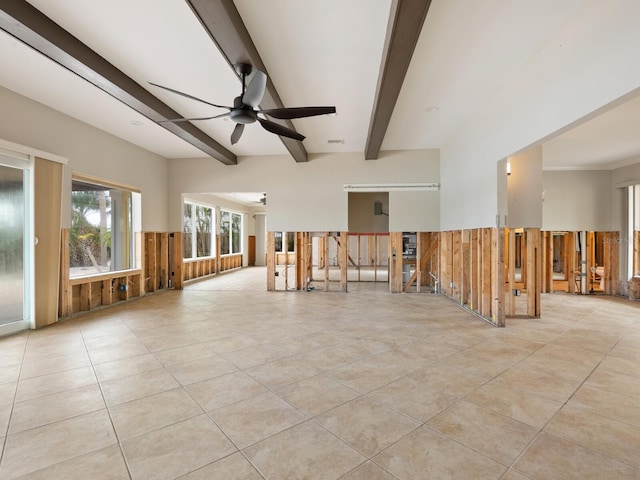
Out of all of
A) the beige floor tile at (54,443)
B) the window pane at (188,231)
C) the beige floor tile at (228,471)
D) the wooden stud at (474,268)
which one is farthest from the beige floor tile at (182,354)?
the window pane at (188,231)

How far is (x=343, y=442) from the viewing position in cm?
201

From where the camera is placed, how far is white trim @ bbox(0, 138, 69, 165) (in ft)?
13.2

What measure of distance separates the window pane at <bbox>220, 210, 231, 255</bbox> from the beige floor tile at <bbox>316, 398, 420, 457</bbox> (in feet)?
34.9

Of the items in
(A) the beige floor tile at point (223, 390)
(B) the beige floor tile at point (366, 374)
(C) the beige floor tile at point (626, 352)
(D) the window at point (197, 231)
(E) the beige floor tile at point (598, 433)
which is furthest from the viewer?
(D) the window at point (197, 231)

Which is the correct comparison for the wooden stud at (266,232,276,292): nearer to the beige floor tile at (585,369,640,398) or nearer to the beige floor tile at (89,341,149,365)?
the beige floor tile at (89,341,149,365)

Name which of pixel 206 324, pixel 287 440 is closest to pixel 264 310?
pixel 206 324

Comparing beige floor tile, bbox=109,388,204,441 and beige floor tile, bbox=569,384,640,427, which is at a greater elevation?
beige floor tile, bbox=109,388,204,441

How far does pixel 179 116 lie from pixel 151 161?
109 inches

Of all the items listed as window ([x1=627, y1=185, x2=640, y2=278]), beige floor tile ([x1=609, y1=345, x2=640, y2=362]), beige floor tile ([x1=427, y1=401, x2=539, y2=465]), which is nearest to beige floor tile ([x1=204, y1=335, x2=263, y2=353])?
beige floor tile ([x1=427, y1=401, x2=539, y2=465])

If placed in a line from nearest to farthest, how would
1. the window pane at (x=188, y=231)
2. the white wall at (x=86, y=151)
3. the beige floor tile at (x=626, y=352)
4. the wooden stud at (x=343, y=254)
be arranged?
the beige floor tile at (x=626, y=352) < the white wall at (x=86, y=151) < the wooden stud at (x=343, y=254) < the window pane at (x=188, y=231)

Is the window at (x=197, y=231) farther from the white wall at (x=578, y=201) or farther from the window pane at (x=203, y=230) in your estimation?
the white wall at (x=578, y=201)

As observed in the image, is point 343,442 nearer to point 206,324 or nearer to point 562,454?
point 562,454

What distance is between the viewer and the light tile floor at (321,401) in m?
1.83

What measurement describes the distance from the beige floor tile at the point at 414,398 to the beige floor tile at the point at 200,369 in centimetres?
155
